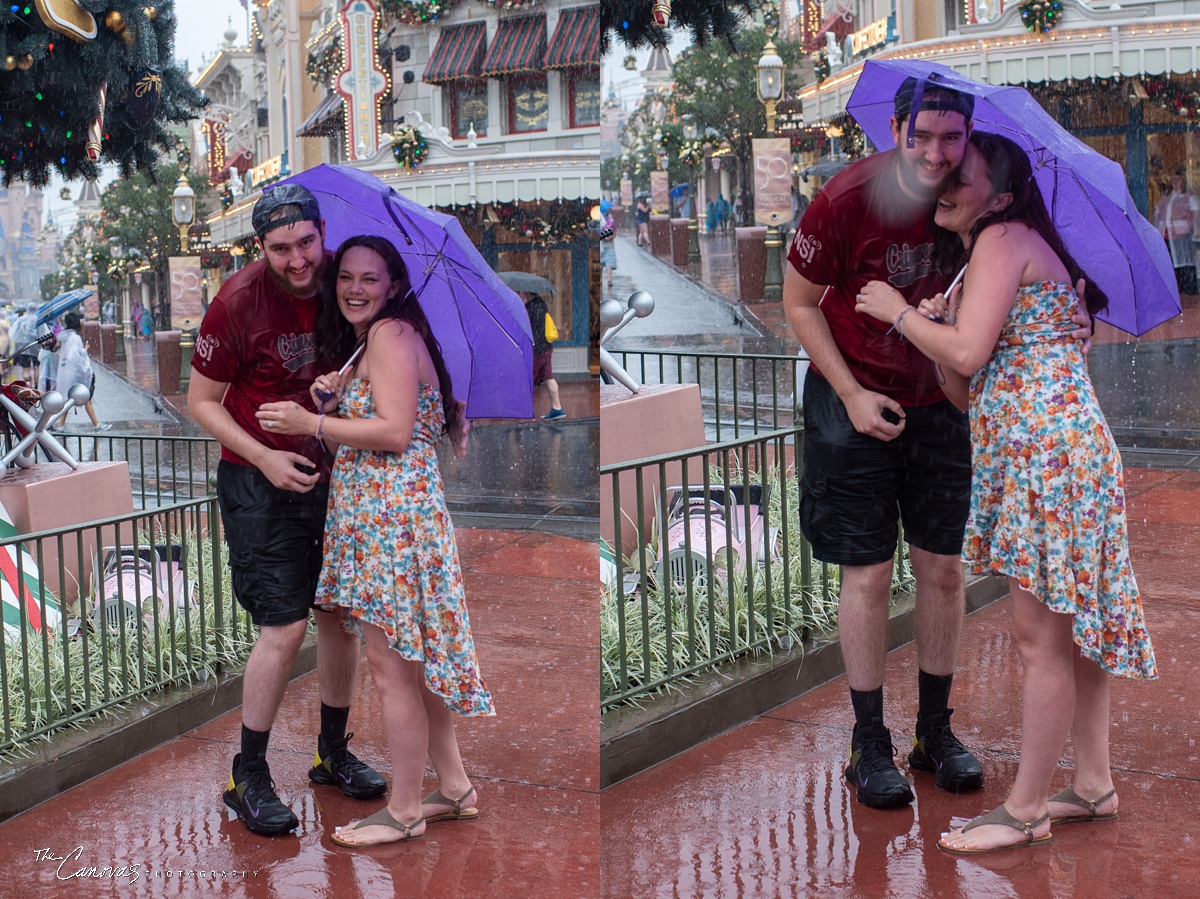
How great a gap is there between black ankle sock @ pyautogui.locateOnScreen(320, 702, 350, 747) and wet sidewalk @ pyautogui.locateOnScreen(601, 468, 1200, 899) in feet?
2.00

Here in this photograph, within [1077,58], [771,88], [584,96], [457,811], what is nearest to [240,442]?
[457,811]

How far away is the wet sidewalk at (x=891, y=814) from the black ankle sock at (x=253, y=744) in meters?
0.72

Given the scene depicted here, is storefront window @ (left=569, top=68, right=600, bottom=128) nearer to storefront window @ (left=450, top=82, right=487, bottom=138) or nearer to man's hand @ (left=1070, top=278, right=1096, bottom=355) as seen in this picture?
storefront window @ (left=450, top=82, right=487, bottom=138)

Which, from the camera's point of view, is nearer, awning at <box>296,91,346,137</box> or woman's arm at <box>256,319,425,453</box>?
woman's arm at <box>256,319,425,453</box>

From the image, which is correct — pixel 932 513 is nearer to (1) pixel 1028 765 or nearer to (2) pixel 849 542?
(2) pixel 849 542

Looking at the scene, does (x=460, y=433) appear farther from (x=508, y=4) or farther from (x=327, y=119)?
(x=508, y=4)

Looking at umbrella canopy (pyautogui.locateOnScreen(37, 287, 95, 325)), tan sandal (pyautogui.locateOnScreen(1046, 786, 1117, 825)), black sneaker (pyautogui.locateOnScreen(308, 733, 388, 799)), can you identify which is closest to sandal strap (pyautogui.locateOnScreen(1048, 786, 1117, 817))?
tan sandal (pyautogui.locateOnScreen(1046, 786, 1117, 825))

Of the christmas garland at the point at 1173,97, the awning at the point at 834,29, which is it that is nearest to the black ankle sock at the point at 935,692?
the awning at the point at 834,29

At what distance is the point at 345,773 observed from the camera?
2.89m

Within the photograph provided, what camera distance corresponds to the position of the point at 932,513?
2619 mm

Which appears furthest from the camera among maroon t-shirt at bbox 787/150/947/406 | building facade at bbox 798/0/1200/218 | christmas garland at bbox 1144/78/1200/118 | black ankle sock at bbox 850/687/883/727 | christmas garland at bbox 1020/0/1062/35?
christmas garland at bbox 1144/78/1200/118

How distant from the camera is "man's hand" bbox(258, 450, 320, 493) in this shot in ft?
8.48

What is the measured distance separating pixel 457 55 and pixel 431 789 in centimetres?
158

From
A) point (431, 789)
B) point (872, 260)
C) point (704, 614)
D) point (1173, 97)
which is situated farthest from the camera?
point (1173, 97)
